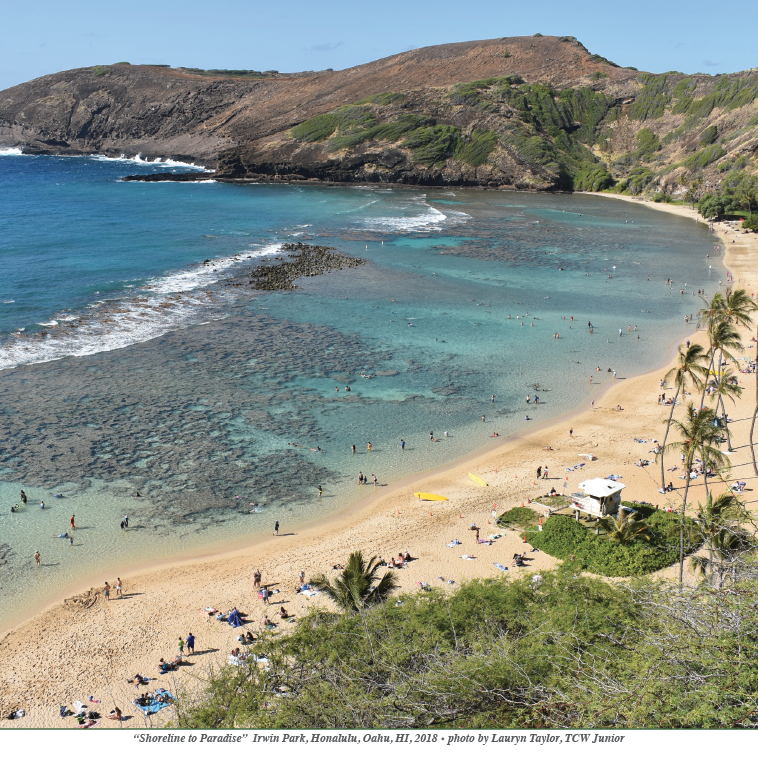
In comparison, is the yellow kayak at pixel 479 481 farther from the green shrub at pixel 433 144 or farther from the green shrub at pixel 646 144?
the green shrub at pixel 646 144

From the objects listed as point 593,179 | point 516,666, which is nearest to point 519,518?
point 516,666

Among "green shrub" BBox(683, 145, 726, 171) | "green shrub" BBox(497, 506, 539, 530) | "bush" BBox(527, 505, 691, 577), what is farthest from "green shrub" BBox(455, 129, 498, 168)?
"bush" BBox(527, 505, 691, 577)

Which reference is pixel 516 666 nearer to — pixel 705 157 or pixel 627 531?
pixel 627 531

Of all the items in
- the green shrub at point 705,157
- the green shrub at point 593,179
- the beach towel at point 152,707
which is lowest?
the beach towel at point 152,707

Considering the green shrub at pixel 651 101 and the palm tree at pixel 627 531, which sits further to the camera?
the green shrub at pixel 651 101

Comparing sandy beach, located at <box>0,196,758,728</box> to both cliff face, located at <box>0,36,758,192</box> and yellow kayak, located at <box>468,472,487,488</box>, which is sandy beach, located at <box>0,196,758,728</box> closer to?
yellow kayak, located at <box>468,472,487,488</box>

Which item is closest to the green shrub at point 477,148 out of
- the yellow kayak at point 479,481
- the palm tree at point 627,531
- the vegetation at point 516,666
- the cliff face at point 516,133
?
the cliff face at point 516,133
